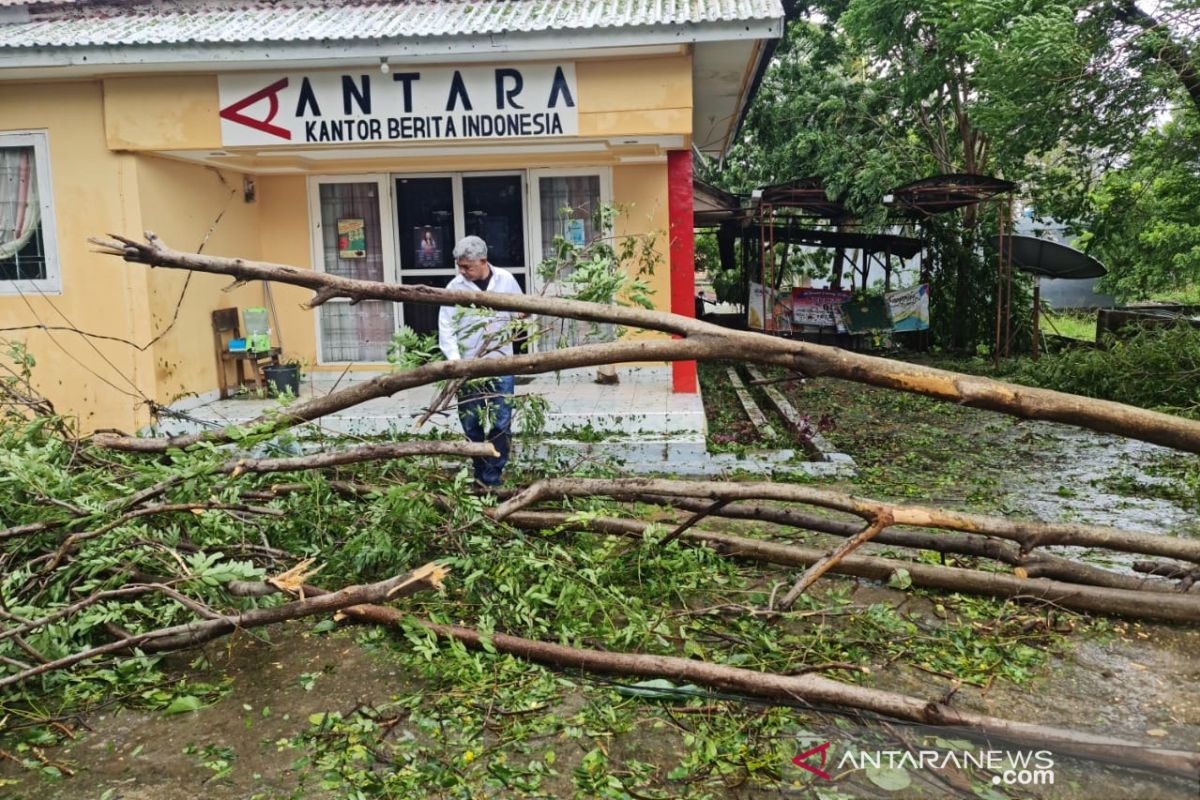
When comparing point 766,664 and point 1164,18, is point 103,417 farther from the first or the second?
point 1164,18

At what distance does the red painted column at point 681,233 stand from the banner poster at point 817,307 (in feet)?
21.0

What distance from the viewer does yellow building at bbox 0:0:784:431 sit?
8477mm

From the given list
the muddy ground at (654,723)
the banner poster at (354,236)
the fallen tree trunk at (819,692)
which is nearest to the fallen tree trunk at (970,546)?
the muddy ground at (654,723)

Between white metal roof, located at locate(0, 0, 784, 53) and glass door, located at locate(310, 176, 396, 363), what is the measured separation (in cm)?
210

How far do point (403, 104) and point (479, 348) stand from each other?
154 inches

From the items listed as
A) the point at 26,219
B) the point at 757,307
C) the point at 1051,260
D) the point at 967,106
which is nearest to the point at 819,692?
the point at 26,219

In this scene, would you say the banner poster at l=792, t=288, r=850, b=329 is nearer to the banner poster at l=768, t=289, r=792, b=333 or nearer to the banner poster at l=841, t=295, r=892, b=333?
the banner poster at l=768, t=289, r=792, b=333

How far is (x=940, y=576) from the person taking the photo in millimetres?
4914

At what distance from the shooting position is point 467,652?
4238 mm

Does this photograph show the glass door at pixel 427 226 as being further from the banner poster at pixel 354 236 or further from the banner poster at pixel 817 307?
the banner poster at pixel 817 307

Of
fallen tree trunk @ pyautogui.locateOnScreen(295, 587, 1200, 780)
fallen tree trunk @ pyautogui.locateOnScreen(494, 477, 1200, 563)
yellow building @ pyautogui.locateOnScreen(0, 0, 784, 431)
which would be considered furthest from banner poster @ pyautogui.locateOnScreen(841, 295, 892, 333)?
fallen tree trunk @ pyautogui.locateOnScreen(295, 587, 1200, 780)

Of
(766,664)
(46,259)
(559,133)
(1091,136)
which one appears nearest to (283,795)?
(766,664)

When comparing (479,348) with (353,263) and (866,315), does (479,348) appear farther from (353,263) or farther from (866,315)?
(866,315)

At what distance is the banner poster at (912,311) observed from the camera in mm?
15617
